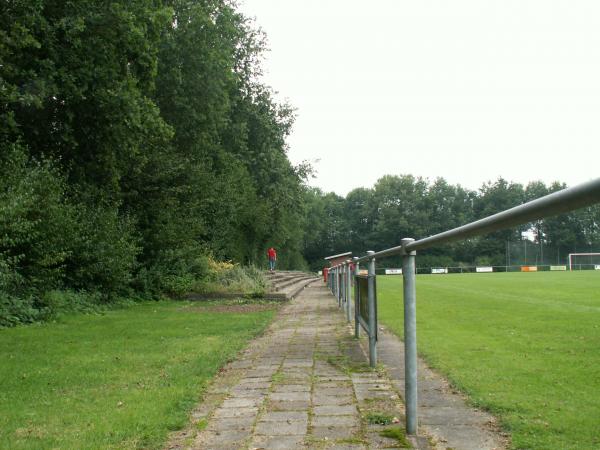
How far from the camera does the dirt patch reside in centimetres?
1357

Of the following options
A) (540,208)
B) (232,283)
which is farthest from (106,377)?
(232,283)

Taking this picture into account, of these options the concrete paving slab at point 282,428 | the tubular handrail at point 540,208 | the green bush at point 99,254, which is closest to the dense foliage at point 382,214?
the green bush at point 99,254

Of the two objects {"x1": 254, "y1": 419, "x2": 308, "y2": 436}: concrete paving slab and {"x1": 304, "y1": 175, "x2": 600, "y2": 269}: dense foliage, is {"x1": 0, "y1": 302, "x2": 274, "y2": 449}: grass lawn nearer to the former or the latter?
{"x1": 254, "y1": 419, "x2": 308, "y2": 436}: concrete paving slab

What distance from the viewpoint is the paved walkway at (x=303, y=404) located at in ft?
10.9

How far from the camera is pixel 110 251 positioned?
1418cm

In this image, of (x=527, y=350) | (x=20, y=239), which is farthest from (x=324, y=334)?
(x=20, y=239)

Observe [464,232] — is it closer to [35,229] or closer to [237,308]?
[35,229]

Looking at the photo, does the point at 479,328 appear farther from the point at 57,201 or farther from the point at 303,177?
the point at 303,177

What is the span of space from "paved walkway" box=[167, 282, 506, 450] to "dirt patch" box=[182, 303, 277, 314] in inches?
253

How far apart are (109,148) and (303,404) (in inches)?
493

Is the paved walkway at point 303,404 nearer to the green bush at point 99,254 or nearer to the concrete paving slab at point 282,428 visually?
the concrete paving slab at point 282,428

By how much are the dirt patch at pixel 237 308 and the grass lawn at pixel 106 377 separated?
2.81m

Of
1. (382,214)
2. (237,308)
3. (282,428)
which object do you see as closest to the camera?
(282,428)

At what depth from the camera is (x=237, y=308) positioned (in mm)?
14258
